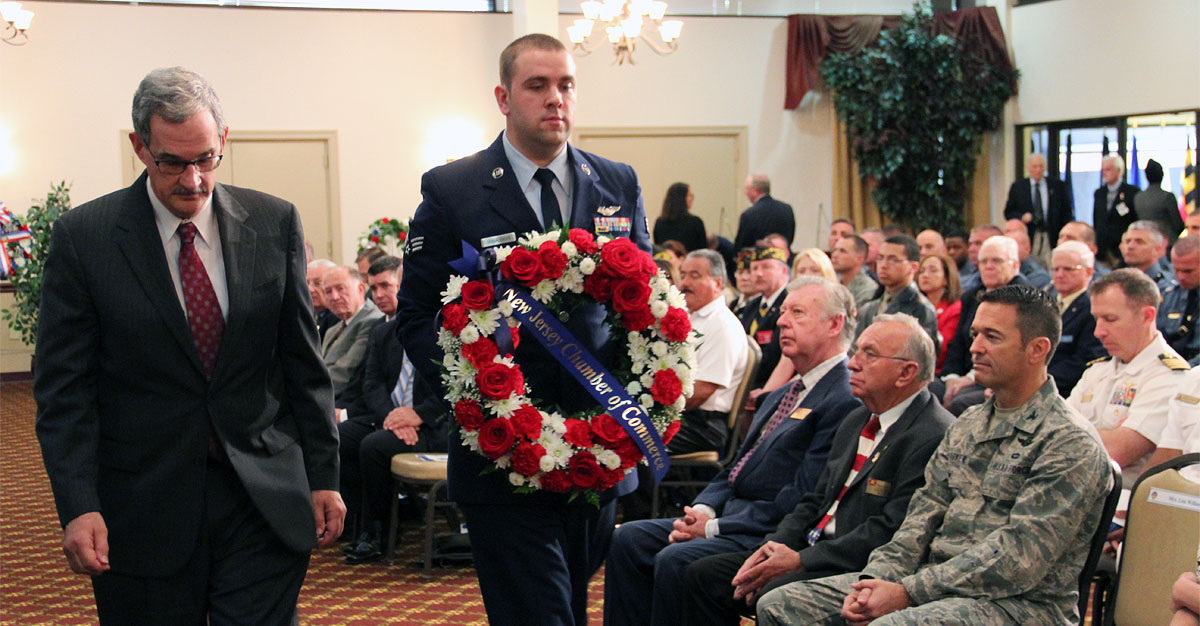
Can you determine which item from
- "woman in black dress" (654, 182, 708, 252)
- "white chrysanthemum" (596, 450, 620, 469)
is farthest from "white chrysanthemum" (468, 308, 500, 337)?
"woman in black dress" (654, 182, 708, 252)

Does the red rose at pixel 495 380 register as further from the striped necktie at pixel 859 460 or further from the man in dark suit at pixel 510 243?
the striped necktie at pixel 859 460

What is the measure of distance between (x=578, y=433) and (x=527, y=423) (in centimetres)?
11

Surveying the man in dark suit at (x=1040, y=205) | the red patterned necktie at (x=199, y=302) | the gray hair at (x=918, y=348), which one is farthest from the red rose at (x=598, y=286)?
the man in dark suit at (x=1040, y=205)

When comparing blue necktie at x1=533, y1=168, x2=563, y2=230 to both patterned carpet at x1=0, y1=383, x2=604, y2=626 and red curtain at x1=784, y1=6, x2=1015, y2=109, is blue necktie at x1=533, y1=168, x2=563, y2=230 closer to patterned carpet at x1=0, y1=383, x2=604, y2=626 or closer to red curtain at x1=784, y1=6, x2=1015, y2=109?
patterned carpet at x1=0, y1=383, x2=604, y2=626

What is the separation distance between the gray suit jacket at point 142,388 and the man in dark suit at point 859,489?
4.76ft

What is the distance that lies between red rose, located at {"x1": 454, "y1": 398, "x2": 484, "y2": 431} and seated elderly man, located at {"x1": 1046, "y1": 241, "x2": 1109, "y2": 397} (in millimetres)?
3618

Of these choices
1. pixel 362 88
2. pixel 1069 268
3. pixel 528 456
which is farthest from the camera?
pixel 362 88

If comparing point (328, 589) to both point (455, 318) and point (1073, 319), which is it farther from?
point (1073, 319)

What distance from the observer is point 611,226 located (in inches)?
94.6

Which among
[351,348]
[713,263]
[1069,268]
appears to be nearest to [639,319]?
[713,263]

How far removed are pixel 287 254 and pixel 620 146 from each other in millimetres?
10300

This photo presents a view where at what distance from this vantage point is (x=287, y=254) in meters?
2.17

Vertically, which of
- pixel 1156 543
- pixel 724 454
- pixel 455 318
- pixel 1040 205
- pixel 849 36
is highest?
pixel 849 36

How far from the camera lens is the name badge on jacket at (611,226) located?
94.2 inches
